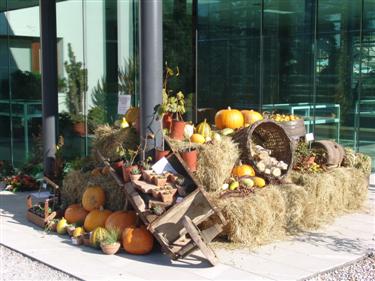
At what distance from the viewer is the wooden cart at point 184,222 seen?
16.8 ft

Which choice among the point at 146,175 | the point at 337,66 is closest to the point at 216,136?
the point at 146,175

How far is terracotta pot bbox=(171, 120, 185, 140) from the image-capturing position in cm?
637

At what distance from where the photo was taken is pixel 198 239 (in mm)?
5062

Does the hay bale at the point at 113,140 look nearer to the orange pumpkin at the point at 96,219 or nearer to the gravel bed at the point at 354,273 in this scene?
the orange pumpkin at the point at 96,219

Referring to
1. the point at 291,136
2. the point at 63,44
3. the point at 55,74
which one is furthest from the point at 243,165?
the point at 63,44

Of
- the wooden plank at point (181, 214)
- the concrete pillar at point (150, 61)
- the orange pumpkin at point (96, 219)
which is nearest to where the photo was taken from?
the wooden plank at point (181, 214)

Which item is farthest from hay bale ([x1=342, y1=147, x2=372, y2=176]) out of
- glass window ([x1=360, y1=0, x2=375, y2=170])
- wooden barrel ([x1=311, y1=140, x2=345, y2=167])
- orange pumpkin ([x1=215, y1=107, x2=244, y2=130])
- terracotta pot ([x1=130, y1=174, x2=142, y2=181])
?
terracotta pot ([x1=130, y1=174, x2=142, y2=181])

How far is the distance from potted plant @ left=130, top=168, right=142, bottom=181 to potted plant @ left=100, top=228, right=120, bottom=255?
1.78ft

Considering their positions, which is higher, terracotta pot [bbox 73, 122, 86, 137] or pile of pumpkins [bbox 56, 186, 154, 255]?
terracotta pot [bbox 73, 122, 86, 137]

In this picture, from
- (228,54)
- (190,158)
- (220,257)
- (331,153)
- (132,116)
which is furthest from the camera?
(228,54)

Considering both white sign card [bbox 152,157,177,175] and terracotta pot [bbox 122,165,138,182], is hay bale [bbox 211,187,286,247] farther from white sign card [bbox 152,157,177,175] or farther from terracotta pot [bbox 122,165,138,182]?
terracotta pot [bbox 122,165,138,182]

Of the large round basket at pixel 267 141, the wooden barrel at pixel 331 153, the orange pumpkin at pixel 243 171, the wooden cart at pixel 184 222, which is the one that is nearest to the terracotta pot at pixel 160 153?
the wooden cart at pixel 184 222

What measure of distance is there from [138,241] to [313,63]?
5201 mm

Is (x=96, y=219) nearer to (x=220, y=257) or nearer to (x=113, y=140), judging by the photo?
(x=113, y=140)
